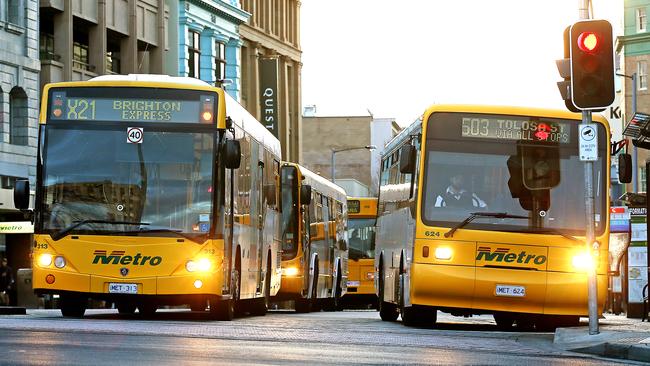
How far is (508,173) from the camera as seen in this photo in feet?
73.2

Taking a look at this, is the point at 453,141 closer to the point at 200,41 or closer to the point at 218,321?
the point at 218,321

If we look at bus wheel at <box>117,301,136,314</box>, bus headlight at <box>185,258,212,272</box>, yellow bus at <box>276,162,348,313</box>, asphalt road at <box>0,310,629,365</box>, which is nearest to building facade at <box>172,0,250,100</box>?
yellow bus at <box>276,162,348,313</box>

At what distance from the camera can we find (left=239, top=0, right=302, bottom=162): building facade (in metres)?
76.1

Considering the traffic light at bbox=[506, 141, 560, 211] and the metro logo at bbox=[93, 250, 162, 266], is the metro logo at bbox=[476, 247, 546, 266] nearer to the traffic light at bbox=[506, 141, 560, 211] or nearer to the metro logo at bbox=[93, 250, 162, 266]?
the traffic light at bbox=[506, 141, 560, 211]

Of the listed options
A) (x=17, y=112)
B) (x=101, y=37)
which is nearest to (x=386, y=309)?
(x=17, y=112)

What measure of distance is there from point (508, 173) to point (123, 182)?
17.9 ft

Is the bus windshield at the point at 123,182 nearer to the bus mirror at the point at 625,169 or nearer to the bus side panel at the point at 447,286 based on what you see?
the bus side panel at the point at 447,286

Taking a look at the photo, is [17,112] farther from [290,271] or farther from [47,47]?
[290,271]

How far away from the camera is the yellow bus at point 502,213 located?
22.0 metres

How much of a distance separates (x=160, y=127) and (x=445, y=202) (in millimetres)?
4341

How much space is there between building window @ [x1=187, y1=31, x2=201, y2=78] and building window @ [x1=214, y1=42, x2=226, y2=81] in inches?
89.1

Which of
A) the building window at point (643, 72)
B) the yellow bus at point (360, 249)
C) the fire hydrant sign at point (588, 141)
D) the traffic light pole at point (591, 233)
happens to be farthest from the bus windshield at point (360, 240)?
the building window at point (643, 72)

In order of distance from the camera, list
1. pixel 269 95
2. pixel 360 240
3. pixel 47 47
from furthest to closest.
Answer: pixel 269 95
pixel 47 47
pixel 360 240

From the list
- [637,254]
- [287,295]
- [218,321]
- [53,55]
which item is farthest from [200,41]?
[218,321]
